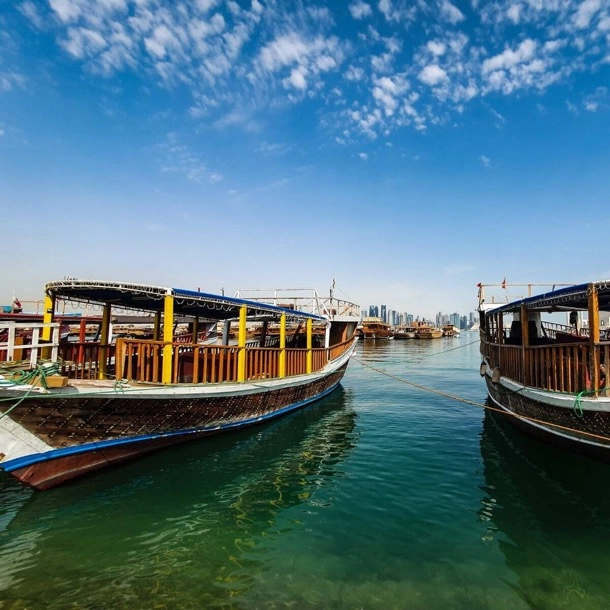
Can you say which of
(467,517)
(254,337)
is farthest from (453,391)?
(467,517)

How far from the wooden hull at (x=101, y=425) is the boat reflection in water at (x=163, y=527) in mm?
340

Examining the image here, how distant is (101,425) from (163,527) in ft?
8.49

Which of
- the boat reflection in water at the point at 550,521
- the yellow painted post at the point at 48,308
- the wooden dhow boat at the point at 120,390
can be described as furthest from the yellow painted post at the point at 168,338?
the boat reflection in water at the point at 550,521

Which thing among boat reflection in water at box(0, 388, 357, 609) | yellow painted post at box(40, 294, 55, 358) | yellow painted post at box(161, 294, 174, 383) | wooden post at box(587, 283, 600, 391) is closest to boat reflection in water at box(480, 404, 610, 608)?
wooden post at box(587, 283, 600, 391)

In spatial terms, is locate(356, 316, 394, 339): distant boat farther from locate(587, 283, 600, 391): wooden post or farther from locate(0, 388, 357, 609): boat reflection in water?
locate(0, 388, 357, 609): boat reflection in water

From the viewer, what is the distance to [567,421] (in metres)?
7.86

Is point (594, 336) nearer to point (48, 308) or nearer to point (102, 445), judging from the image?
point (102, 445)

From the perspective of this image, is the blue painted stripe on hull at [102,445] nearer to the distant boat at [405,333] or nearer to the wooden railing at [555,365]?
the wooden railing at [555,365]

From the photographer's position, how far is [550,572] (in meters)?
4.56

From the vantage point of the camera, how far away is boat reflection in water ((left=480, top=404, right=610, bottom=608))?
432 centimetres

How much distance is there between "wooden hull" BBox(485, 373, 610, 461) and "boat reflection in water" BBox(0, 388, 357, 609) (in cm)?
471

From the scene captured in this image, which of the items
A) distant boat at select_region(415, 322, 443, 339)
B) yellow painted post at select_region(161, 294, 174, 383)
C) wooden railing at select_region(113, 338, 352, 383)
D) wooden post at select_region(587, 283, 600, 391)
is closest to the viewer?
wooden post at select_region(587, 283, 600, 391)

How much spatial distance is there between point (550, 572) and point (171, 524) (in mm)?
5151

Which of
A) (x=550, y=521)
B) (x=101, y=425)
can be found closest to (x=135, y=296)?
(x=101, y=425)
